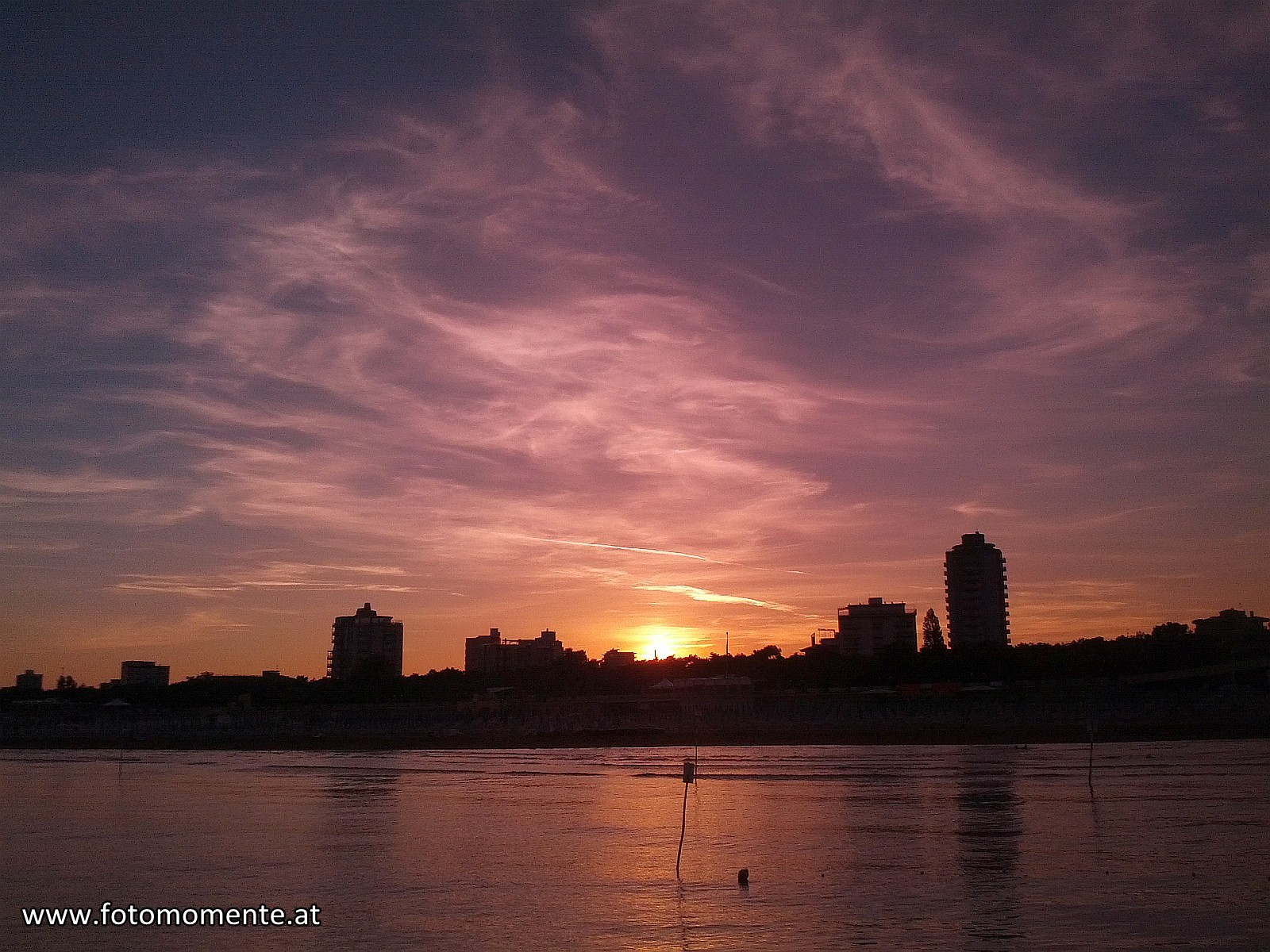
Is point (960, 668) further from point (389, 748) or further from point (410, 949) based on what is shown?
point (410, 949)

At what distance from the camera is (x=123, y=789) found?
57562 millimetres

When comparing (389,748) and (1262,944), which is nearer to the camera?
(1262,944)

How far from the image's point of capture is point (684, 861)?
2698 centimetres

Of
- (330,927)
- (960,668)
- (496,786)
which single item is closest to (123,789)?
(496,786)

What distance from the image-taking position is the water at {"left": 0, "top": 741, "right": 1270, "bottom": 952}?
18703 mm

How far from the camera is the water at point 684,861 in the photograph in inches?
736

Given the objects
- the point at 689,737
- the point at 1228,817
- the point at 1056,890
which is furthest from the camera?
the point at 689,737

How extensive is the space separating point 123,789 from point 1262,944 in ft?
182

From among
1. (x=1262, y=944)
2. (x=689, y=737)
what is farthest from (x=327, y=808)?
(x=689, y=737)

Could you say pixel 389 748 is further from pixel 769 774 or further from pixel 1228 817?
pixel 1228 817

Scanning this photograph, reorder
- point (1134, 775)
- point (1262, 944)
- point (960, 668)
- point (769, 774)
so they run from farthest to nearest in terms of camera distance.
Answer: point (960, 668)
point (769, 774)
point (1134, 775)
point (1262, 944)

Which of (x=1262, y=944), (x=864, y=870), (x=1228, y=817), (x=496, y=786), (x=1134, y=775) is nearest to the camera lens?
(x=1262, y=944)

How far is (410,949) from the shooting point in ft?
57.9

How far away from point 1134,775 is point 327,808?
36.0 m
